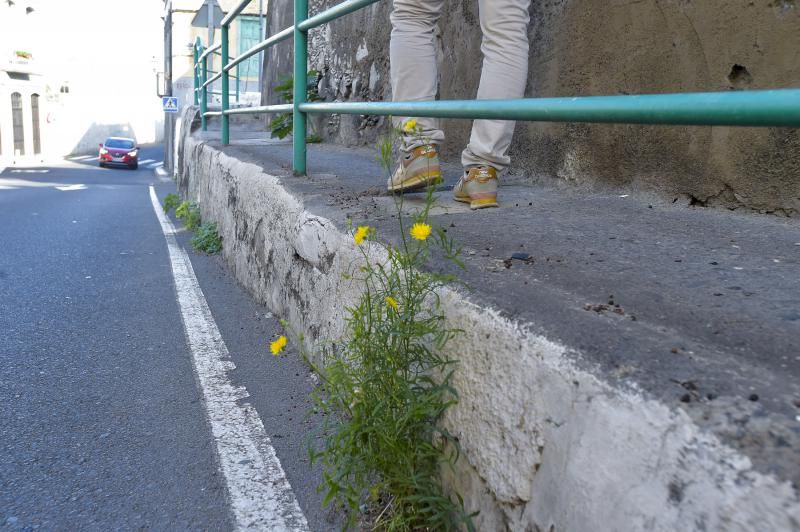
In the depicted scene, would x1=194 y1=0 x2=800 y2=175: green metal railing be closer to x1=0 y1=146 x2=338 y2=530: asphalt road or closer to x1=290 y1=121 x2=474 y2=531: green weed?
x1=290 y1=121 x2=474 y2=531: green weed

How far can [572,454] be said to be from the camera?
1062mm

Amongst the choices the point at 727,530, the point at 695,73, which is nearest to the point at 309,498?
the point at 727,530

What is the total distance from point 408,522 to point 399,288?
481 mm

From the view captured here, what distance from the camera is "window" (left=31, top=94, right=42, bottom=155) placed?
106ft

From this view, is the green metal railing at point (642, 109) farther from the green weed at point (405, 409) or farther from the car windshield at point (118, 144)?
the car windshield at point (118, 144)

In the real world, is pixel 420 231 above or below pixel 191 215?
above

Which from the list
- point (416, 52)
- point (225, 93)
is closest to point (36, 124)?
point (225, 93)

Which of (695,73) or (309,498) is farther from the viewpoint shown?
(695,73)

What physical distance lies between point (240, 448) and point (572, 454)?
1.21 meters

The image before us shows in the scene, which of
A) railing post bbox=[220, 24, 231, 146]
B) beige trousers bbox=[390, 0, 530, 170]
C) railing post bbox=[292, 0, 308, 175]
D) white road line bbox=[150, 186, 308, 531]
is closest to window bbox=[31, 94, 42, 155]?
railing post bbox=[220, 24, 231, 146]

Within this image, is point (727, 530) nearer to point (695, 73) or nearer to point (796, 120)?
point (796, 120)

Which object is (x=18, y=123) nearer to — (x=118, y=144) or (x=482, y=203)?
(x=118, y=144)

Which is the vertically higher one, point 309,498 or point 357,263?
point 357,263

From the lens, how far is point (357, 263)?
6.75 feet
